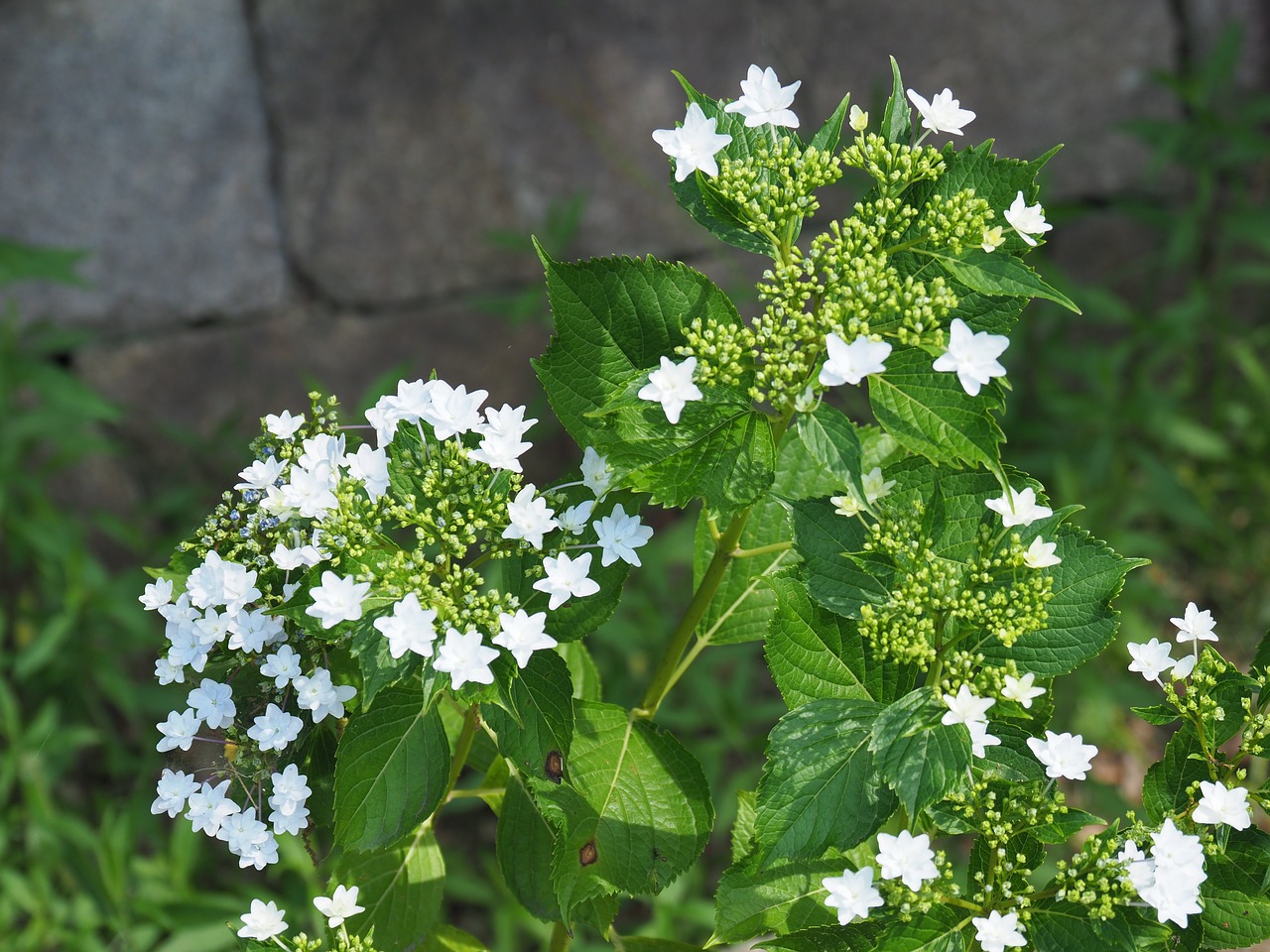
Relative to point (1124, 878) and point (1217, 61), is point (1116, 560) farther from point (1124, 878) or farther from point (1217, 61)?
point (1217, 61)

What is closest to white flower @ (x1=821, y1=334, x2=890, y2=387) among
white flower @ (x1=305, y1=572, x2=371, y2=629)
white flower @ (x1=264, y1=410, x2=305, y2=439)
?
white flower @ (x1=305, y1=572, x2=371, y2=629)

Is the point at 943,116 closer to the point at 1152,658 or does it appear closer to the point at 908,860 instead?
the point at 1152,658

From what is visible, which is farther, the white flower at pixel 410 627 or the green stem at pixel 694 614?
the green stem at pixel 694 614

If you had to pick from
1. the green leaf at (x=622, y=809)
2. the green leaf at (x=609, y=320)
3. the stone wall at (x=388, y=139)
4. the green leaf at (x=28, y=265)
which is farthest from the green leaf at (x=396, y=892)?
the stone wall at (x=388, y=139)

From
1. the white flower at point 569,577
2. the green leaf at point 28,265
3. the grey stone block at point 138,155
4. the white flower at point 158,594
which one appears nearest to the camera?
the white flower at point 569,577

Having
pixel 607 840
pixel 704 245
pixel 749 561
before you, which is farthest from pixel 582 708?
pixel 704 245

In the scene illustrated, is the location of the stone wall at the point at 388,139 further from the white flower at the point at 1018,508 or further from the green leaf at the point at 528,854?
the white flower at the point at 1018,508

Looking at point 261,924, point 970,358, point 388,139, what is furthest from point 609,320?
point 388,139
